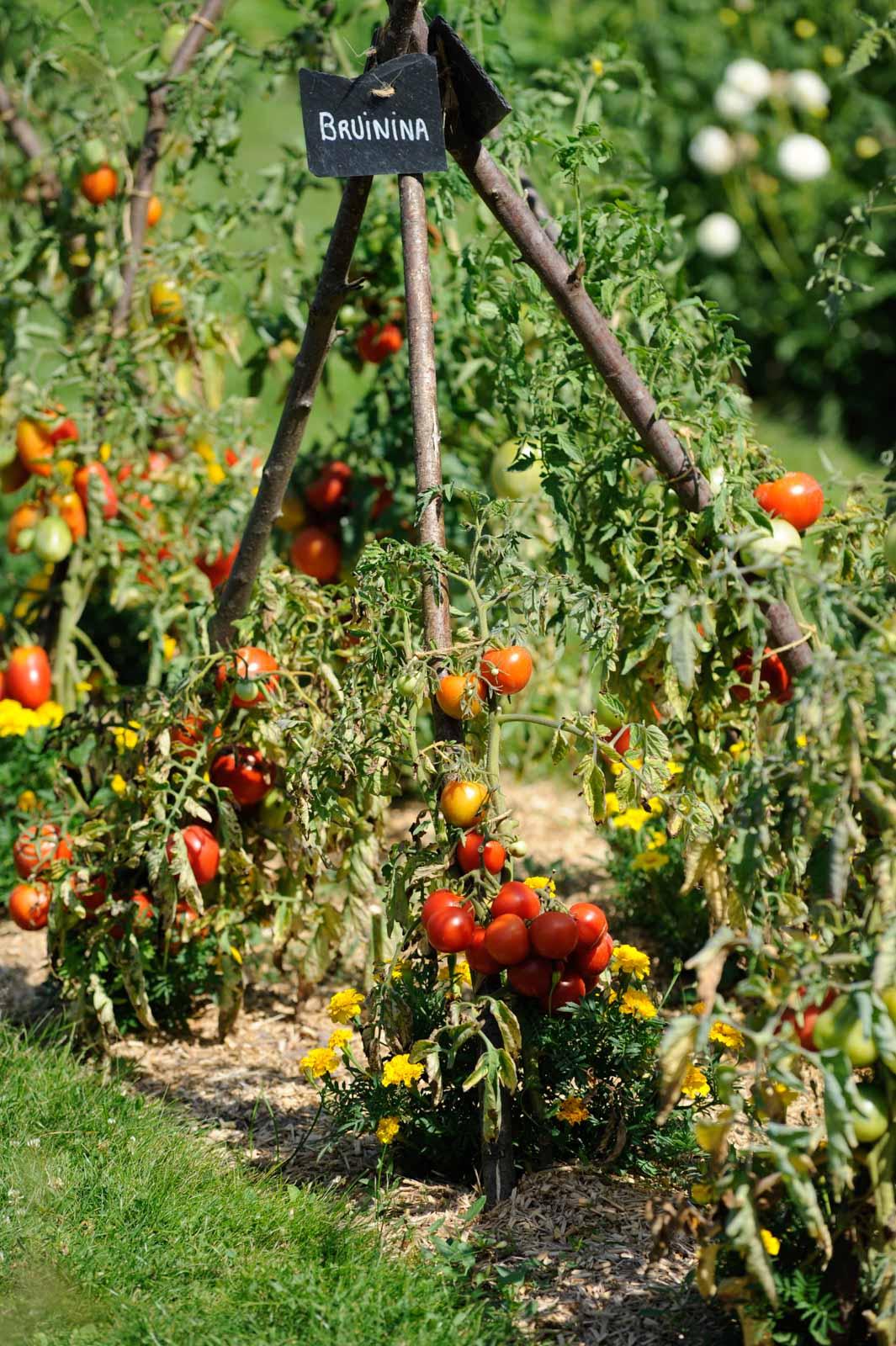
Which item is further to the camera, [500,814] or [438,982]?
[438,982]

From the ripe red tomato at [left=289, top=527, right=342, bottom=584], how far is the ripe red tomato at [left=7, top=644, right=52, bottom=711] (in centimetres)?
63

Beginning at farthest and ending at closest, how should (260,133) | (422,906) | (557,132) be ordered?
(260,133) < (557,132) < (422,906)

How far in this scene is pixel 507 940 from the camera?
1967 millimetres

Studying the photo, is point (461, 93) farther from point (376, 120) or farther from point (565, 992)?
point (565, 992)

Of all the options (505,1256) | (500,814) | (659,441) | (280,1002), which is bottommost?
(280,1002)

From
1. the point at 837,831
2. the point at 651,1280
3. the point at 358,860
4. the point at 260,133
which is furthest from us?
the point at 260,133

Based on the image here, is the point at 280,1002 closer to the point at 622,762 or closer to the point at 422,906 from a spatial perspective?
the point at 422,906

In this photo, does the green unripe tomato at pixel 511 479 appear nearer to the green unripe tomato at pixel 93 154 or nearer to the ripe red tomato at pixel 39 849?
the green unripe tomato at pixel 93 154

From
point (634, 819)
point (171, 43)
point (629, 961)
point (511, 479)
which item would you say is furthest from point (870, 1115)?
point (171, 43)

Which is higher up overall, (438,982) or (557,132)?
(557,132)

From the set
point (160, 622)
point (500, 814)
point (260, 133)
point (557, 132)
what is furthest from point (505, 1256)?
point (260, 133)

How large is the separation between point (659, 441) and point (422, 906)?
2.61 feet

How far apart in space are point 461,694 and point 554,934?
354 mm

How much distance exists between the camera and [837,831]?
158 centimetres
